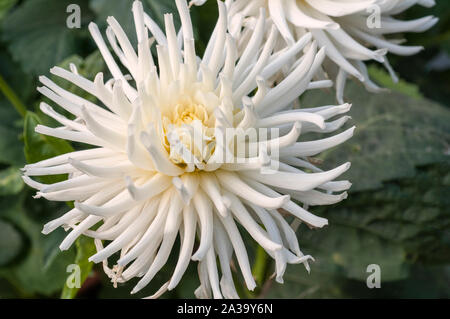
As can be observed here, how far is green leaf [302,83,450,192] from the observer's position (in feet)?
2.00

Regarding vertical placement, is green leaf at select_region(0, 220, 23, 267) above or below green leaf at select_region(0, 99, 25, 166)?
below

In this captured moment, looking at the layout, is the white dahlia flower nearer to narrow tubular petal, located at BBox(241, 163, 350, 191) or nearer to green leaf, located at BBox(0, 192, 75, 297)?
narrow tubular petal, located at BBox(241, 163, 350, 191)

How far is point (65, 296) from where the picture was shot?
48cm

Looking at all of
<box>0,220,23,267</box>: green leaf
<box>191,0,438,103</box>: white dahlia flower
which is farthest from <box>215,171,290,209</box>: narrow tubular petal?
<box>0,220,23,267</box>: green leaf

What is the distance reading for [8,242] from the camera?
0.65 meters

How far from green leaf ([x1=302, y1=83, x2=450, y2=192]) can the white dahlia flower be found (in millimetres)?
139

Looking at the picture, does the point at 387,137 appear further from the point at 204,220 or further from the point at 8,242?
the point at 8,242

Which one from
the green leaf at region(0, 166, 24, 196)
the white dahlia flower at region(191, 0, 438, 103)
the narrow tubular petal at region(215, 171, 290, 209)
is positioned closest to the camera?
the narrow tubular petal at region(215, 171, 290, 209)

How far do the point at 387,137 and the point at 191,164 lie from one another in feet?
1.17

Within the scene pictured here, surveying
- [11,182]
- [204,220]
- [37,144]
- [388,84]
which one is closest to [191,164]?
[204,220]

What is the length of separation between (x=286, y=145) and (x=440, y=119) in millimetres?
386

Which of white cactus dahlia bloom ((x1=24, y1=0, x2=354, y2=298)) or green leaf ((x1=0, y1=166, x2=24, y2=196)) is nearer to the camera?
white cactus dahlia bloom ((x1=24, y1=0, x2=354, y2=298))
